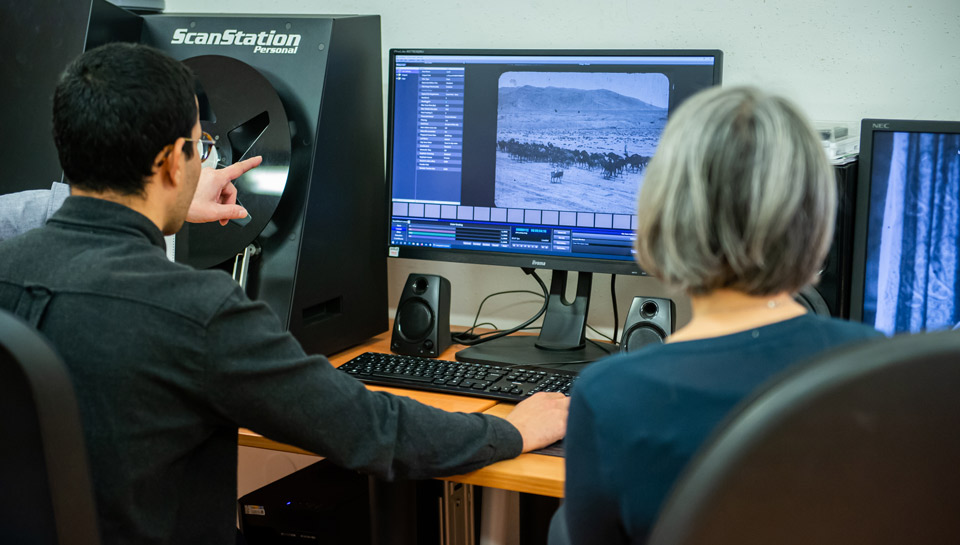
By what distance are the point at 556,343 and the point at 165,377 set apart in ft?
2.94

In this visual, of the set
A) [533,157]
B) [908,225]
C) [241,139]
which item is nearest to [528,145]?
[533,157]

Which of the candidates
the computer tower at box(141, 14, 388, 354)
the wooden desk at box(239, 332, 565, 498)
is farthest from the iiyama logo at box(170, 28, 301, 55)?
the wooden desk at box(239, 332, 565, 498)

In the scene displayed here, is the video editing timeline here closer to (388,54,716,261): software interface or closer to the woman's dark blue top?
(388,54,716,261): software interface

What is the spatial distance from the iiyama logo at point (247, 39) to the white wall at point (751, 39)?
37 centimetres

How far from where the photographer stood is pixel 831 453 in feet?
2.01

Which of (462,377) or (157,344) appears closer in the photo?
(157,344)

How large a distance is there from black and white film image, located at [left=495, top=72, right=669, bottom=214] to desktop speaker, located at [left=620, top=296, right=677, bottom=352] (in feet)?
0.59

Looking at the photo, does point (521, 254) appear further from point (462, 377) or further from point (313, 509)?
point (313, 509)

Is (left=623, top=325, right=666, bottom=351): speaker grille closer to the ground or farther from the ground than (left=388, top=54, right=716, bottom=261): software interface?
closer to the ground

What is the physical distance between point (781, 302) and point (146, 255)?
705 millimetres

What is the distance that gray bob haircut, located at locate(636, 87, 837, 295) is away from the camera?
29.5 inches

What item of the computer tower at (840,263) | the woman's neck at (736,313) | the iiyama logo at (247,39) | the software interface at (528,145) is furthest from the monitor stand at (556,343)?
the woman's neck at (736,313)

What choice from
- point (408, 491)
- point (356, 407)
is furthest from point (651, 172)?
point (408, 491)

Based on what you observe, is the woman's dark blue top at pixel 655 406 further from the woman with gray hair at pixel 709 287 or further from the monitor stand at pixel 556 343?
the monitor stand at pixel 556 343
